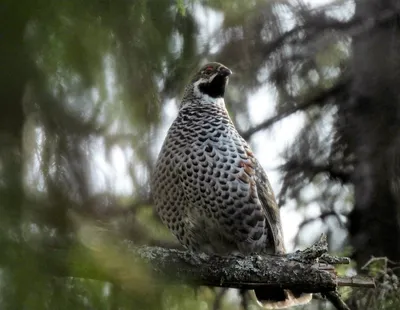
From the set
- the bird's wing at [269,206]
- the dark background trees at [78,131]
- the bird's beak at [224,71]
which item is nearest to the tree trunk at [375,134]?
the bird's wing at [269,206]

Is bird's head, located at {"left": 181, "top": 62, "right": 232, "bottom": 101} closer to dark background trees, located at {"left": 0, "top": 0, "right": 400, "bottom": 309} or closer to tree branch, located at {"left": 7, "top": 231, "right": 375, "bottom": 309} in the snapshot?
tree branch, located at {"left": 7, "top": 231, "right": 375, "bottom": 309}

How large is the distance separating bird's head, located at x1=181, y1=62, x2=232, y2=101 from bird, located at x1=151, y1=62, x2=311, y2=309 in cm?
23

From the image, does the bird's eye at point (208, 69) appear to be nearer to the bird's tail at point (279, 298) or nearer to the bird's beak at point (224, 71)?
the bird's beak at point (224, 71)

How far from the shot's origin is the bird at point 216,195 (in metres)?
3.95

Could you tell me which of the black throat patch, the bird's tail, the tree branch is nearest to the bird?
the bird's tail

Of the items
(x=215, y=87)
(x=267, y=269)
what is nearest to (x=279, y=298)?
(x=267, y=269)

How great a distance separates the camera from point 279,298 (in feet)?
13.3

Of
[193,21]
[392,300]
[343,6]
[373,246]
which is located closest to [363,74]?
[343,6]

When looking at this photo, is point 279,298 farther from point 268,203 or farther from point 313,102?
point 313,102

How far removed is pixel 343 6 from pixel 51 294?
15.2 feet

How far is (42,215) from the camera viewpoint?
123 cm

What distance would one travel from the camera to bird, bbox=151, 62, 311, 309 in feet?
13.0

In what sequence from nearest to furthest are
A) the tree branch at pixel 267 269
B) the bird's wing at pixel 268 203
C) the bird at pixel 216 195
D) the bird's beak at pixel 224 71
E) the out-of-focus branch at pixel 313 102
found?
the tree branch at pixel 267 269, the bird at pixel 216 195, the bird's wing at pixel 268 203, the bird's beak at pixel 224 71, the out-of-focus branch at pixel 313 102

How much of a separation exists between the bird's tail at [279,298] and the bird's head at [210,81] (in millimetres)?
1246
